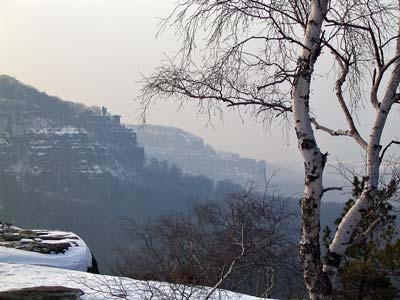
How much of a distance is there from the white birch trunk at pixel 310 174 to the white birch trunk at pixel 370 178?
0.17 m

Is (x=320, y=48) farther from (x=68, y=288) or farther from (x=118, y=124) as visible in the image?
(x=118, y=124)

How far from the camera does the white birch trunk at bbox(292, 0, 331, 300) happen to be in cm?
436

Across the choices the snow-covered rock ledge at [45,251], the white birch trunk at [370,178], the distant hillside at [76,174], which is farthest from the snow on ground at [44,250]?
the distant hillside at [76,174]

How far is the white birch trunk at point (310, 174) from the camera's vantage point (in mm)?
4359

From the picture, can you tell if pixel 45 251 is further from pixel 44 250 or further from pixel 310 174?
pixel 310 174

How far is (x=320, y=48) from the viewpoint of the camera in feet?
14.2

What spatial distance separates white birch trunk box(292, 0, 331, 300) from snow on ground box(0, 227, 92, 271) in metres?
10.6

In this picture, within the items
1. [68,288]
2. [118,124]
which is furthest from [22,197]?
[68,288]

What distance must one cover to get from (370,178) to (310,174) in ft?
1.80

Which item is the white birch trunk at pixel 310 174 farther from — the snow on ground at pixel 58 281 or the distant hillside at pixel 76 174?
the distant hillside at pixel 76 174

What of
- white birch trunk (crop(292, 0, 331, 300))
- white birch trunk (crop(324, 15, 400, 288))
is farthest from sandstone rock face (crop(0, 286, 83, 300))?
white birch trunk (crop(324, 15, 400, 288))

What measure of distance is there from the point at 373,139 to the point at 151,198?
114 metres

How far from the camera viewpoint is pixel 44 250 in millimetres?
14945

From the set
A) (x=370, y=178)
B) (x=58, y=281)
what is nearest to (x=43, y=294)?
(x=58, y=281)
